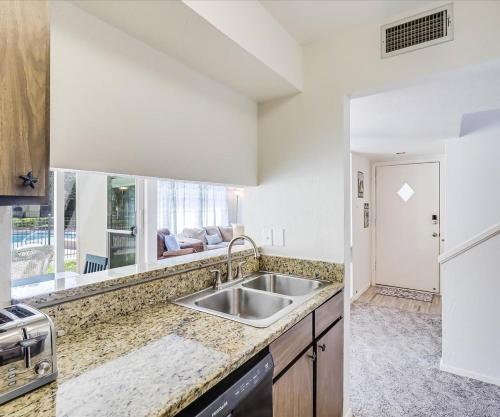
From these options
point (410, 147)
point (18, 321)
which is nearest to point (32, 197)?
point (18, 321)

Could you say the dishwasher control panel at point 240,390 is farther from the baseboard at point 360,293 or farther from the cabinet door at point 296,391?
the baseboard at point 360,293

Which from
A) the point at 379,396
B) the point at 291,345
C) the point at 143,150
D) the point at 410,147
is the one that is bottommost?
the point at 379,396

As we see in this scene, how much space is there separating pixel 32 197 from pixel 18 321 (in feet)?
1.03

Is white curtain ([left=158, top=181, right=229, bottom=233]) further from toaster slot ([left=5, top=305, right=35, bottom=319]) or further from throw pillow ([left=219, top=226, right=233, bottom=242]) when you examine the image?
toaster slot ([left=5, top=305, right=35, bottom=319])

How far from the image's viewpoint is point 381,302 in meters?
4.29

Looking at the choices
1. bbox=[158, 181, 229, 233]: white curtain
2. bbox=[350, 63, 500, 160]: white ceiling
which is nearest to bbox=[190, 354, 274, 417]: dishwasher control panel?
bbox=[350, 63, 500, 160]: white ceiling

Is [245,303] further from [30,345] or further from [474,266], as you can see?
[474,266]

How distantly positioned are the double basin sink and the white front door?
382 cm

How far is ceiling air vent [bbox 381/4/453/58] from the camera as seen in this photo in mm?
1529

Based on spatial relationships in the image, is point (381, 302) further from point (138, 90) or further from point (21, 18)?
point (21, 18)

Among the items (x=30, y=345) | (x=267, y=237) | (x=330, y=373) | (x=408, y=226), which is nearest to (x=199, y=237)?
(x=408, y=226)

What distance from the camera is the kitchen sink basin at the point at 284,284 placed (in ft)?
6.05

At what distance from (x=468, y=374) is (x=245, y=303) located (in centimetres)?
206

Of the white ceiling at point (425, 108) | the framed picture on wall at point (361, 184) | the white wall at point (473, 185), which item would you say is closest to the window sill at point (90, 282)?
the white ceiling at point (425, 108)
